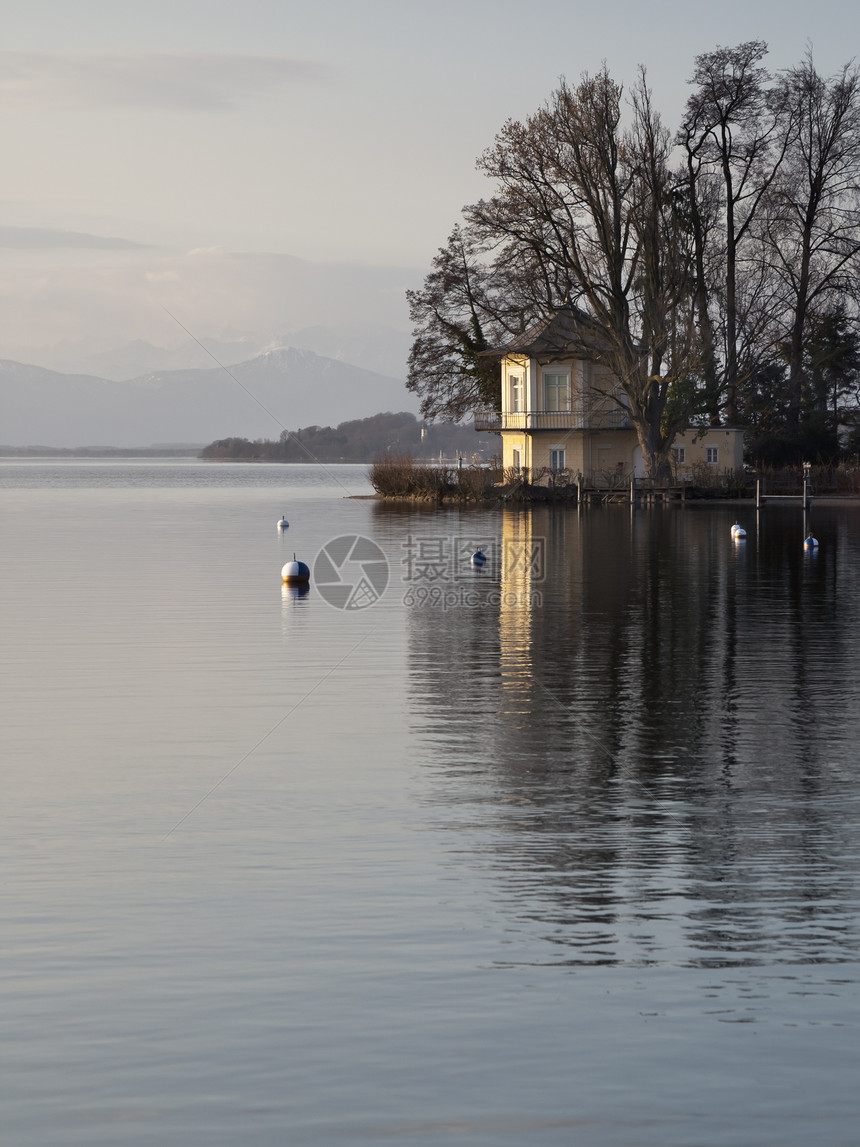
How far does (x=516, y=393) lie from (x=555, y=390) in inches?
111

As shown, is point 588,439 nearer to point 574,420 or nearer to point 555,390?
point 574,420

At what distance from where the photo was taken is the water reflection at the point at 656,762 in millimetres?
7926

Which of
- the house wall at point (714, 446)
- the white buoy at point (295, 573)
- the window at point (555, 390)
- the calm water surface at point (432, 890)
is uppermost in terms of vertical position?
the window at point (555, 390)

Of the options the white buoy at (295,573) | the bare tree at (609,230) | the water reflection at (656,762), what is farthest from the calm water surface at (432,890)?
the bare tree at (609,230)

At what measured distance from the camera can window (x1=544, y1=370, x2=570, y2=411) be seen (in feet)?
247

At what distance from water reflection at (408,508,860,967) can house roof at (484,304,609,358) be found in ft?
140

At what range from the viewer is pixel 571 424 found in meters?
74.6

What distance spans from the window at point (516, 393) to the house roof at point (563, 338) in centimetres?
185

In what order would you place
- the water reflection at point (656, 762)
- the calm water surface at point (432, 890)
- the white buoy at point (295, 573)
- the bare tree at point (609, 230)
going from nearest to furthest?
the calm water surface at point (432, 890)
the water reflection at point (656, 762)
the white buoy at point (295, 573)
the bare tree at point (609, 230)

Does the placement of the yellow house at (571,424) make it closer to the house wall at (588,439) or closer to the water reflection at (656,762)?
the house wall at (588,439)

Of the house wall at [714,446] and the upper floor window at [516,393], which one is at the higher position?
the upper floor window at [516,393]

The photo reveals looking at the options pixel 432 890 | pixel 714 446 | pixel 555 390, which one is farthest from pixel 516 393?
pixel 432 890

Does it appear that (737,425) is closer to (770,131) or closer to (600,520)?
(770,131)

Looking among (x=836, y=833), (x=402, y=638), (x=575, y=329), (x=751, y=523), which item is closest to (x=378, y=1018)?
(x=836, y=833)
